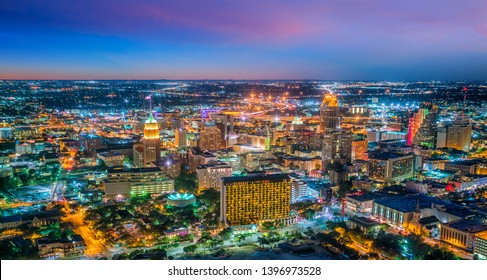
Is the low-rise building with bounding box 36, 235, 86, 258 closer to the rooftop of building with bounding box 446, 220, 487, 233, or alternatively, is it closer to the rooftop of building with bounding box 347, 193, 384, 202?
the rooftop of building with bounding box 347, 193, 384, 202

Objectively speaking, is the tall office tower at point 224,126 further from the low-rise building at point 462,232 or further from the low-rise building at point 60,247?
the low-rise building at point 462,232

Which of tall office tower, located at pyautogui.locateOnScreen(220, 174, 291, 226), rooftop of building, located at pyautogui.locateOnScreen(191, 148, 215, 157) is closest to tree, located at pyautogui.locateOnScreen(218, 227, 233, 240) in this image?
tall office tower, located at pyautogui.locateOnScreen(220, 174, 291, 226)

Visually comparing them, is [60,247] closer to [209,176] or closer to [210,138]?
[209,176]

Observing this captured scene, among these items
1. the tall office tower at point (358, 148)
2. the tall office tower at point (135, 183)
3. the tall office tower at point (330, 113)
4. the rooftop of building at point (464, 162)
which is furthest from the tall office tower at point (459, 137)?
the tall office tower at point (135, 183)

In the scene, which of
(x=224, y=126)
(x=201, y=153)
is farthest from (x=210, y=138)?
(x=201, y=153)

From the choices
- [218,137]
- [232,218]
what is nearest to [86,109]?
[218,137]
